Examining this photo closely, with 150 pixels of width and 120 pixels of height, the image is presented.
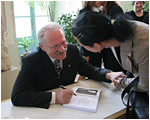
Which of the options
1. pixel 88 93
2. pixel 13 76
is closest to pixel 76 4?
pixel 13 76

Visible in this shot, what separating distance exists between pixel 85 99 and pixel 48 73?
0.42m

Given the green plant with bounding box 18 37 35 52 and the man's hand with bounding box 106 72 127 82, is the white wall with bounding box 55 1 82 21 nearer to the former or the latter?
the green plant with bounding box 18 37 35 52

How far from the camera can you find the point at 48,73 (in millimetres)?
1444

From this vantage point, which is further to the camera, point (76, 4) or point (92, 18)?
point (76, 4)

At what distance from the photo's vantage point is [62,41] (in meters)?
1.41

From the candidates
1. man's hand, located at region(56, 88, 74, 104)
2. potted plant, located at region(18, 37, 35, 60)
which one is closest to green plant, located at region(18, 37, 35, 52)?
potted plant, located at region(18, 37, 35, 60)

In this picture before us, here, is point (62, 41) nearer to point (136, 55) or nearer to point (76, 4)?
point (136, 55)

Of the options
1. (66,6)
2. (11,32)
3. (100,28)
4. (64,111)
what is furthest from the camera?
(66,6)

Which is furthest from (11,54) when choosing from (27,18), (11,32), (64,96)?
(64,96)

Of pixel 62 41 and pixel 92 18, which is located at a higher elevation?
pixel 92 18

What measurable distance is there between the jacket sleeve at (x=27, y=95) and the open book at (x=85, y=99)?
6.3 inches

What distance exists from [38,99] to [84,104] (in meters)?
0.33

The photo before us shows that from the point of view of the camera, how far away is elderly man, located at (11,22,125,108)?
3.91 ft

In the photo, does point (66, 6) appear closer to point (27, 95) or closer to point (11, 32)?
point (11, 32)
